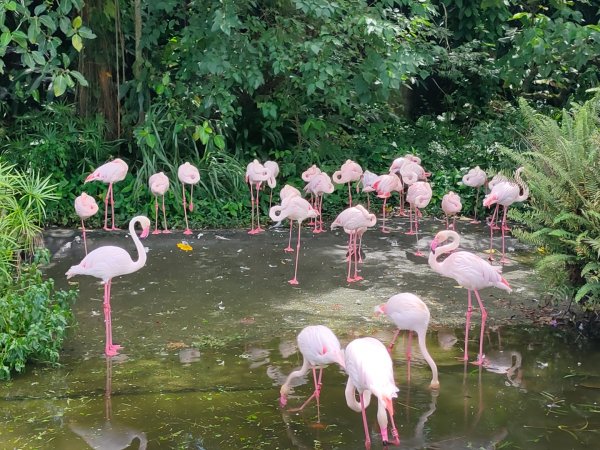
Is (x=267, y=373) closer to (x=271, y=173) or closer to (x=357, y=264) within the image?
(x=357, y=264)

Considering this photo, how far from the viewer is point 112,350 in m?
5.41

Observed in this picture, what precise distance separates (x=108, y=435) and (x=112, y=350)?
1.20 metres

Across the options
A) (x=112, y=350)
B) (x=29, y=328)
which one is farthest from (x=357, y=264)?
(x=29, y=328)

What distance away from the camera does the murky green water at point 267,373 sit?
14.1ft

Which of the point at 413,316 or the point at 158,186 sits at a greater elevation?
the point at 158,186

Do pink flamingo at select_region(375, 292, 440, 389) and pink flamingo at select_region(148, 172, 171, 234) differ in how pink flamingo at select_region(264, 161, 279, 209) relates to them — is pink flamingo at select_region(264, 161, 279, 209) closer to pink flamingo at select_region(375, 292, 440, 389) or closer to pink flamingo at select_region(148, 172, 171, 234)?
pink flamingo at select_region(148, 172, 171, 234)

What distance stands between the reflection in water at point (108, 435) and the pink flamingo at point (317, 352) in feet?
2.94

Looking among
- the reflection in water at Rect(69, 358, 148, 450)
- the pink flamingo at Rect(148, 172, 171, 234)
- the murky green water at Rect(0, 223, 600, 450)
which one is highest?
the pink flamingo at Rect(148, 172, 171, 234)

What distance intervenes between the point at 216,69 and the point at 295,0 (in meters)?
1.13

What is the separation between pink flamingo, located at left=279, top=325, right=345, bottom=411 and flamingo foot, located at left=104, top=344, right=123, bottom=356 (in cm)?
135

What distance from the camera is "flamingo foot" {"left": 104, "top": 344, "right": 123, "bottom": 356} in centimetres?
538

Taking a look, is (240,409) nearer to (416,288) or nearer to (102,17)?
(416,288)

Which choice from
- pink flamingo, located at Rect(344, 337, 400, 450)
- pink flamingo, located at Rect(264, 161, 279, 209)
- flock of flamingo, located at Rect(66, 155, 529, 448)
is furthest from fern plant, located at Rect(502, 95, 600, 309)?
pink flamingo, located at Rect(264, 161, 279, 209)

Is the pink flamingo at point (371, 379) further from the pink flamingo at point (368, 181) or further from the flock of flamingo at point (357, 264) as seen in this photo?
the pink flamingo at point (368, 181)
